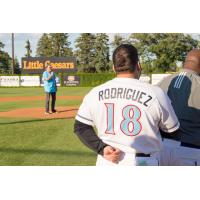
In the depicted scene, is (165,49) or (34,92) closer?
(34,92)

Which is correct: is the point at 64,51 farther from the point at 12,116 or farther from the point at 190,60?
the point at 190,60

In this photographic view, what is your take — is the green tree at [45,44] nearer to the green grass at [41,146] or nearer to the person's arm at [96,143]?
the green grass at [41,146]

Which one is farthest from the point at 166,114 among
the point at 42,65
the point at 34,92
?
the point at 42,65

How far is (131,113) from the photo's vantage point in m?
2.98

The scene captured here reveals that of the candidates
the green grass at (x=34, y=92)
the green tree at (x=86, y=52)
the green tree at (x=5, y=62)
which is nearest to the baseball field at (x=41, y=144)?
Result: the green grass at (x=34, y=92)

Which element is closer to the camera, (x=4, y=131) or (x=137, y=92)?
(x=137, y=92)

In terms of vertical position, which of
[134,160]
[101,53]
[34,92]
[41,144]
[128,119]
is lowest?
[34,92]

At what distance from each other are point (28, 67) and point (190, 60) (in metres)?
39.3

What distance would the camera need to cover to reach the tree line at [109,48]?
3637cm

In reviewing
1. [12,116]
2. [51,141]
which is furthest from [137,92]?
[12,116]

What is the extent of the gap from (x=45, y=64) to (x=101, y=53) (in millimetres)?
6863

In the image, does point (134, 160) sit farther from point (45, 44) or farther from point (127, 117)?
point (45, 44)

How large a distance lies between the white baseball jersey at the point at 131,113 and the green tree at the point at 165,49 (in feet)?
107

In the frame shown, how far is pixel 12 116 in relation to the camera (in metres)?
13.0
